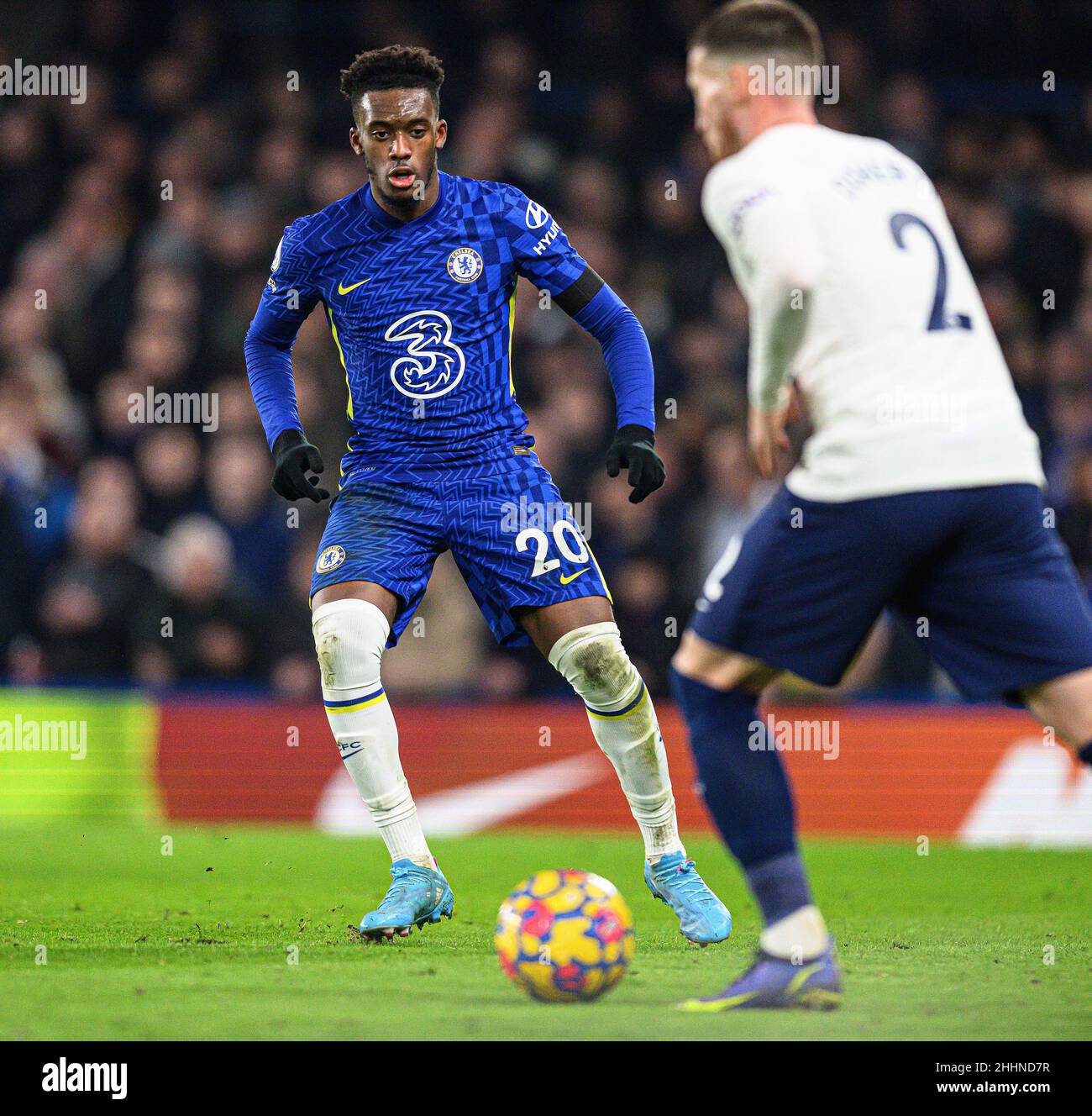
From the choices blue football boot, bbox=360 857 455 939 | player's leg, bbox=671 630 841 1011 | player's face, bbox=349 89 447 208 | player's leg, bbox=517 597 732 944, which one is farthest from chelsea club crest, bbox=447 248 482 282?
player's leg, bbox=671 630 841 1011

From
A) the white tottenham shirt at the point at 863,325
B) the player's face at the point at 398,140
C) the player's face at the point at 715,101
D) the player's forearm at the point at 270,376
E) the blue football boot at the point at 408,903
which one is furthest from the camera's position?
the player's forearm at the point at 270,376

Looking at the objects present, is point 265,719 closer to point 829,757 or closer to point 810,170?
point 829,757

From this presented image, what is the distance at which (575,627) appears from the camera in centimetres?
567

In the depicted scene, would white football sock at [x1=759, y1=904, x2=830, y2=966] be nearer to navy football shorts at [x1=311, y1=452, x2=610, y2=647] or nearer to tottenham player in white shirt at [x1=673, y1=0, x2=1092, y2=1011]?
tottenham player in white shirt at [x1=673, y1=0, x2=1092, y2=1011]

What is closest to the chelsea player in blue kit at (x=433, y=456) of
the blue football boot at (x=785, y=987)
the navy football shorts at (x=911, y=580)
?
the blue football boot at (x=785, y=987)

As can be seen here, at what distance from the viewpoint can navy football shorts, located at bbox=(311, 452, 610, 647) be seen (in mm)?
5715

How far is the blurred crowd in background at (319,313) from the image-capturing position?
10656mm

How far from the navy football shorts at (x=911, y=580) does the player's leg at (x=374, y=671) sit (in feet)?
5.51

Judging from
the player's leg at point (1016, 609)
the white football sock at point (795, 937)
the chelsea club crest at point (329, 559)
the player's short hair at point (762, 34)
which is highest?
the player's short hair at point (762, 34)

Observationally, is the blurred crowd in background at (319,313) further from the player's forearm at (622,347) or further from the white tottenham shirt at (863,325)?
the white tottenham shirt at (863,325)

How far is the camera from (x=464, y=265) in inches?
233

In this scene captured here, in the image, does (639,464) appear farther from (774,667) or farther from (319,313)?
(319,313)

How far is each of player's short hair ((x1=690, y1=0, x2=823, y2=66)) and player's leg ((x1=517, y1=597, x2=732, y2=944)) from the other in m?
1.92

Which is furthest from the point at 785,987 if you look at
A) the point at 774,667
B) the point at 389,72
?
the point at 389,72
